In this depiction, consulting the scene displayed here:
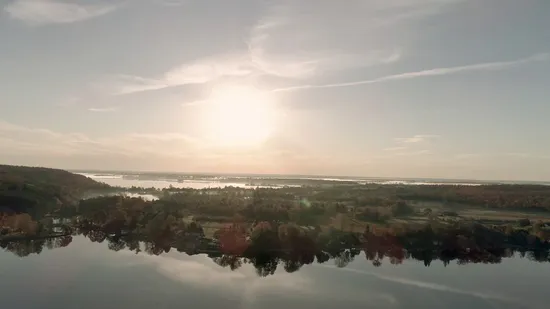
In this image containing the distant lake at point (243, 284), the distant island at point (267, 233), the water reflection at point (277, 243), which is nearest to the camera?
the distant lake at point (243, 284)

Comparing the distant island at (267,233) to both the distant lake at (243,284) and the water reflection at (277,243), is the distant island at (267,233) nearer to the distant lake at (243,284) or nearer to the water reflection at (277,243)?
the water reflection at (277,243)

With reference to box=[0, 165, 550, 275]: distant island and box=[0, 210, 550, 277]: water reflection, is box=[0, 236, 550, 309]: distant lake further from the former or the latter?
box=[0, 165, 550, 275]: distant island

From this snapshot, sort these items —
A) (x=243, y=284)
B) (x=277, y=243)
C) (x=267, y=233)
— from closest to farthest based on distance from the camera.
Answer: (x=243, y=284), (x=277, y=243), (x=267, y=233)

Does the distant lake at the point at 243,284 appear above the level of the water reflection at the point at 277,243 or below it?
below

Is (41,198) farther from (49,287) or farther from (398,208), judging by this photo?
(398,208)

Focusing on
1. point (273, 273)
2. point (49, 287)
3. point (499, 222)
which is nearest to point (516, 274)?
point (273, 273)

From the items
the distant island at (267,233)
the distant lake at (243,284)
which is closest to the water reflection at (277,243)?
the distant island at (267,233)

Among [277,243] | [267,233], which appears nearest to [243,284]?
[277,243]

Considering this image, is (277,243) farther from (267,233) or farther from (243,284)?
(243,284)
